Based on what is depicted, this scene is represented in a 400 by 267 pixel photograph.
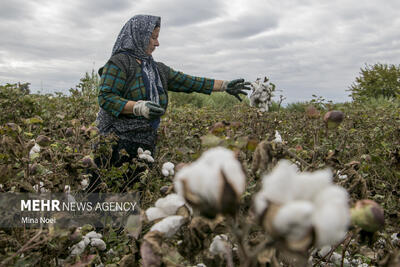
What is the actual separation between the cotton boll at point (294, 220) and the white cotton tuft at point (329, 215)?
0.5 inches

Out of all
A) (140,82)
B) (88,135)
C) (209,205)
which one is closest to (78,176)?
(88,135)

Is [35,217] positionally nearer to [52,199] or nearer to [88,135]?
[52,199]

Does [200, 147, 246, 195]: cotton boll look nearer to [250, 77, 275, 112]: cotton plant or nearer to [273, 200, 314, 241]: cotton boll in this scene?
[273, 200, 314, 241]: cotton boll

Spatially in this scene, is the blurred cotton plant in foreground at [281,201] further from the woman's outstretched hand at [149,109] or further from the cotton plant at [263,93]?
the cotton plant at [263,93]

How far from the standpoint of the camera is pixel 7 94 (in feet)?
13.2

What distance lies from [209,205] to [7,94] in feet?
13.7

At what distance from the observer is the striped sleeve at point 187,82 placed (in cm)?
347

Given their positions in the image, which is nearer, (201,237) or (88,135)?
(201,237)

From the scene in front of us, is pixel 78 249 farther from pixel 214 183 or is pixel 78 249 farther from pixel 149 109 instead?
pixel 149 109

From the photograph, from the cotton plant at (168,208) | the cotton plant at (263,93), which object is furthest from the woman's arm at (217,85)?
the cotton plant at (168,208)

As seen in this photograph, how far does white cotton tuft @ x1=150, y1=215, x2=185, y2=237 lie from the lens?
73 cm

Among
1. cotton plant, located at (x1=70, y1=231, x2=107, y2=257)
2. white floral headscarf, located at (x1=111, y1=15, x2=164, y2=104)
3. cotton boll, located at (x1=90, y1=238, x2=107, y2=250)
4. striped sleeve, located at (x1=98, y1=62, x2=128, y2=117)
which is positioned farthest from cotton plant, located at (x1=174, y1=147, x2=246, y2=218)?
white floral headscarf, located at (x1=111, y1=15, x2=164, y2=104)

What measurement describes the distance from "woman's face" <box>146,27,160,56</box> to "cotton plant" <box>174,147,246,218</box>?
266cm

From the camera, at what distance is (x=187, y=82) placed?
3.52 meters
